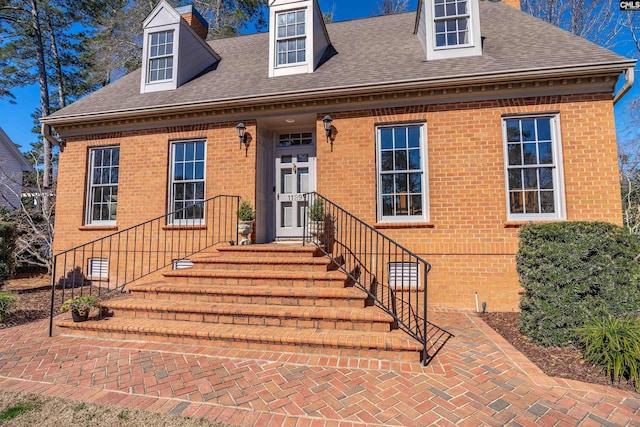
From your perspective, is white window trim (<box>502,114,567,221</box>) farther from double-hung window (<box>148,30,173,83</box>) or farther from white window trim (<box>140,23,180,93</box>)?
double-hung window (<box>148,30,173,83</box>)

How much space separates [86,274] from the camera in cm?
750

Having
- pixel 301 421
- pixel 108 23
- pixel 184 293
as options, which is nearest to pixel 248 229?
pixel 184 293

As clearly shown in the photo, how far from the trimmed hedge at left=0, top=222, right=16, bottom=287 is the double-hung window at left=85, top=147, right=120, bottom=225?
141 cm

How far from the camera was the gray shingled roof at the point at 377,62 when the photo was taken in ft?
19.2

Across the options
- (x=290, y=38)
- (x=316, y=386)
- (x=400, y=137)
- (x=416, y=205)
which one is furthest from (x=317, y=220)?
(x=290, y=38)

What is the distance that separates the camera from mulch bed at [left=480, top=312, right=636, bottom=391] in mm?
3133

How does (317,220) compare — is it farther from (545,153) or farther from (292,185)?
(545,153)

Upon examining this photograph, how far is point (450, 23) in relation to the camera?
684 centimetres

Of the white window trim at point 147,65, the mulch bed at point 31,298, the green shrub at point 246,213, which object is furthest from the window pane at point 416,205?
the white window trim at point 147,65

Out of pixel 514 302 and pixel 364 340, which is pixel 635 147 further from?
pixel 364 340

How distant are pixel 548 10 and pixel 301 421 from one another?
19278mm

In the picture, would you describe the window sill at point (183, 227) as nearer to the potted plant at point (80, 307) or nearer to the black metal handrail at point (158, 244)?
the black metal handrail at point (158, 244)

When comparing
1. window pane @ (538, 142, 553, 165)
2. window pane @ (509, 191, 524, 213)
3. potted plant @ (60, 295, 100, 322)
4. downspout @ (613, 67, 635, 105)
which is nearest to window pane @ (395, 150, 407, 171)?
window pane @ (509, 191, 524, 213)

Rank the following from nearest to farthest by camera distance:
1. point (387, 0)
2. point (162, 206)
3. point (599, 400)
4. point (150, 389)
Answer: point (599, 400), point (150, 389), point (162, 206), point (387, 0)
